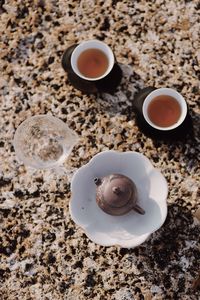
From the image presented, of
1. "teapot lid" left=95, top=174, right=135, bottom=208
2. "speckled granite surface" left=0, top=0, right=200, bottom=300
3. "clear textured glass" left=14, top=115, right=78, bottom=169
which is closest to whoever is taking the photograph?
"teapot lid" left=95, top=174, right=135, bottom=208

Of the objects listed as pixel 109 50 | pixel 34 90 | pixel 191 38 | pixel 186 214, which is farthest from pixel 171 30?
pixel 186 214

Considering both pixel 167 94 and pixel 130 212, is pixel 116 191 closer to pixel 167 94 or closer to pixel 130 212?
pixel 130 212

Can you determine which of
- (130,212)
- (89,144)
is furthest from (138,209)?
(89,144)

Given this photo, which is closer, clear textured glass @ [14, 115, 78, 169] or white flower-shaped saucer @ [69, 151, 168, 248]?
white flower-shaped saucer @ [69, 151, 168, 248]

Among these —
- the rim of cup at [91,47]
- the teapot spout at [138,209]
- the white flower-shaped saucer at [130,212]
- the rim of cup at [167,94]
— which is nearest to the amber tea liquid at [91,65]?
the rim of cup at [91,47]

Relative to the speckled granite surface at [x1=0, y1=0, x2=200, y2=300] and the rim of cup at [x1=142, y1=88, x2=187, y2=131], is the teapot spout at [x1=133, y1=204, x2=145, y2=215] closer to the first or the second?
the speckled granite surface at [x1=0, y1=0, x2=200, y2=300]

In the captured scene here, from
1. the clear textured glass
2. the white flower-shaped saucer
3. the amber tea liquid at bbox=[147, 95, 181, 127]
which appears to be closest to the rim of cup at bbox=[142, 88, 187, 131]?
the amber tea liquid at bbox=[147, 95, 181, 127]

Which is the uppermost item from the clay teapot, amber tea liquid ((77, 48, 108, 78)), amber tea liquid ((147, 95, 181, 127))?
amber tea liquid ((77, 48, 108, 78))
